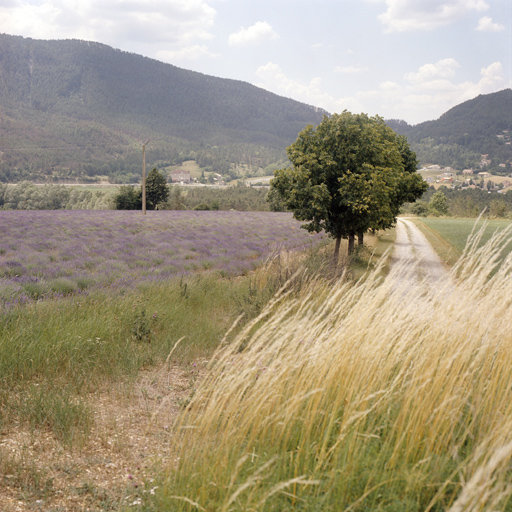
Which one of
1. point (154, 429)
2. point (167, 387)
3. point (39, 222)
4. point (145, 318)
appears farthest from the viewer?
point (39, 222)

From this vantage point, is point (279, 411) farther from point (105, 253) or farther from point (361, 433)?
point (105, 253)

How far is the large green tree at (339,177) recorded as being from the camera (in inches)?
627

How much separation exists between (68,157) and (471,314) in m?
166

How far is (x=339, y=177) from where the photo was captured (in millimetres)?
16594

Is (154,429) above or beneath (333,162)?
beneath

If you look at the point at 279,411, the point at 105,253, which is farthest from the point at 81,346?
the point at 105,253

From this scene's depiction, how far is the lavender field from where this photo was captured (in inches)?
420

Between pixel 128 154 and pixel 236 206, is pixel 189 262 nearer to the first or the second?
pixel 236 206

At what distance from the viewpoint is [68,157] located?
500 ft

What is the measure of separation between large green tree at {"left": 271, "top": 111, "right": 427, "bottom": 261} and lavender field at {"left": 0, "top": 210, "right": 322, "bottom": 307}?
2346 millimetres

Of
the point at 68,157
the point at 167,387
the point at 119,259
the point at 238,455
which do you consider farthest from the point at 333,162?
the point at 68,157

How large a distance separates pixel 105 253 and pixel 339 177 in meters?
8.98

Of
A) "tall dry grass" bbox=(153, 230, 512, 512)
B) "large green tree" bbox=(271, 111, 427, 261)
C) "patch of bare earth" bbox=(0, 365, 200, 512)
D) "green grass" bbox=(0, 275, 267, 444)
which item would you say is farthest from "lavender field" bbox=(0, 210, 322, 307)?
"tall dry grass" bbox=(153, 230, 512, 512)

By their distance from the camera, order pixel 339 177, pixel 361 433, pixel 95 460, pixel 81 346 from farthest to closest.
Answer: pixel 339 177 < pixel 81 346 < pixel 95 460 < pixel 361 433
